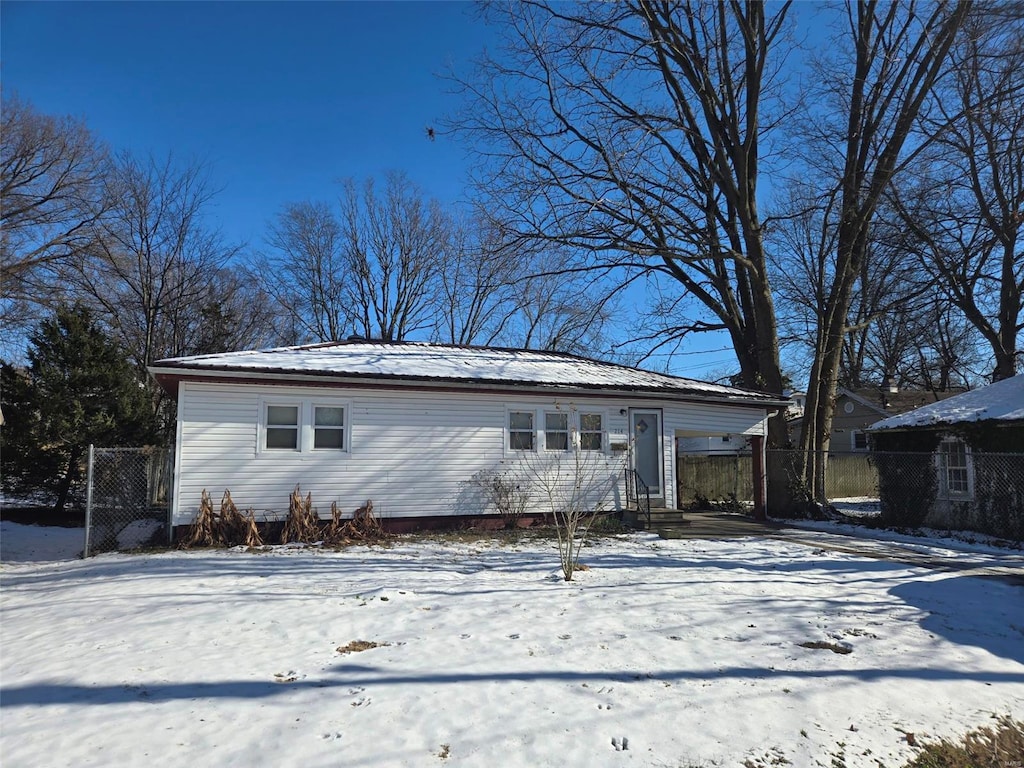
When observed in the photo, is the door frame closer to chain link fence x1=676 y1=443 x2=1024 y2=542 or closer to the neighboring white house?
the neighboring white house

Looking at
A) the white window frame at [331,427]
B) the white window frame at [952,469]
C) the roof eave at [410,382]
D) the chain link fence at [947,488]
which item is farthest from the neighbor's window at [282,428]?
the white window frame at [952,469]

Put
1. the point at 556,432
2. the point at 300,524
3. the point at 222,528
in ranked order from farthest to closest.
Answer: the point at 556,432 → the point at 300,524 → the point at 222,528

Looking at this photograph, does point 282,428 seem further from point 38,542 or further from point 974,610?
point 974,610

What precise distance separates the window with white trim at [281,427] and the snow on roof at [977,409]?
1429 cm

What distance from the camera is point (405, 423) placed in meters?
12.7

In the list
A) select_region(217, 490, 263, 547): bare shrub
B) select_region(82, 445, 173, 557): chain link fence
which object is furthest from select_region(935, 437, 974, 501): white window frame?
select_region(82, 445, 173, 557): chain link fence

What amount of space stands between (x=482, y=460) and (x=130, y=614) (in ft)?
24.7

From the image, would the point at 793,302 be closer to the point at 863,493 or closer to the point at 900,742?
the point at 863,493

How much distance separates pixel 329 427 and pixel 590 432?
5681 millimetres

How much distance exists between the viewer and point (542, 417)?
13.9 m

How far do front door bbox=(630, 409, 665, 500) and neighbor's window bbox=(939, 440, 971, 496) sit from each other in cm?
625

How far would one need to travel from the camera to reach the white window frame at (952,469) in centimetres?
1400

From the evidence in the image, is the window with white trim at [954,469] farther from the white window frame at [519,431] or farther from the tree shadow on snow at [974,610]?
the white window frame at [519,431]

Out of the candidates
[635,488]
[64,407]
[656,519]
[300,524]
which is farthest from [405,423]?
[64,407]
